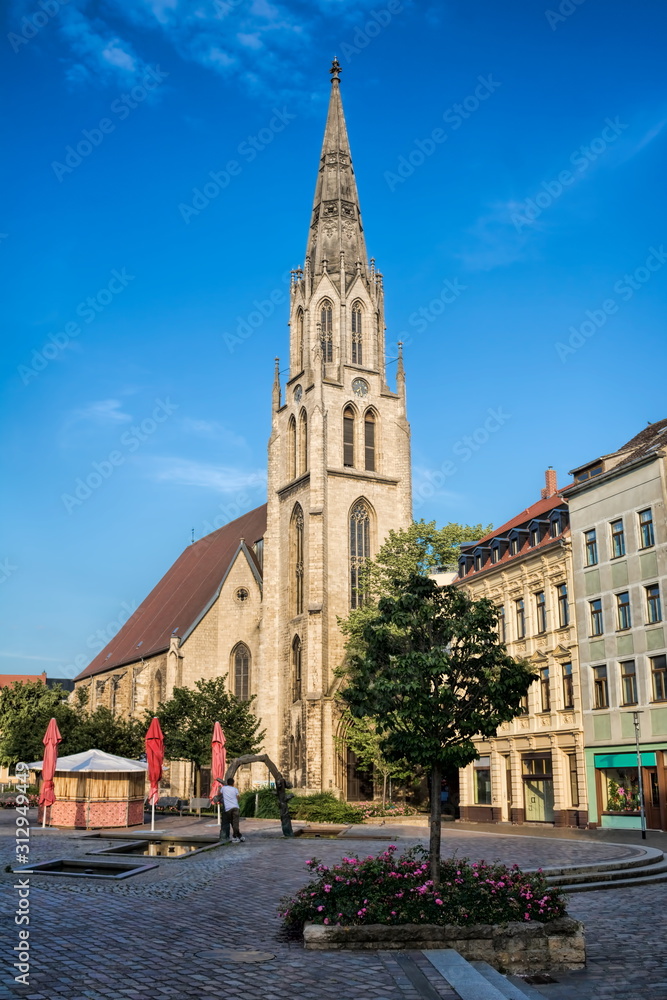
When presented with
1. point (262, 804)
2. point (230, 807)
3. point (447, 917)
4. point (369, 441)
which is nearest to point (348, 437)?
point (369, 441)

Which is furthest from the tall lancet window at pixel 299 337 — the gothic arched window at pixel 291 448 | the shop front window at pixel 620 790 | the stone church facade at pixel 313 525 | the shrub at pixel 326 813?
the shop front window at pixel 620 790

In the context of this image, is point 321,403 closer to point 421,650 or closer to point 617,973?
point 421,650

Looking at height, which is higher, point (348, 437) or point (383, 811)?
point (348, 437)

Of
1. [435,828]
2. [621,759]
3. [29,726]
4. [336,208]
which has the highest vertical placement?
[336,208]

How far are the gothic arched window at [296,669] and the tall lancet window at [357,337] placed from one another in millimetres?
17658

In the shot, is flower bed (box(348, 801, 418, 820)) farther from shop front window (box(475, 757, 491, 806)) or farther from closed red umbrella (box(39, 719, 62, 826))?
closed red umbrella (box(39, 719, 62, 826))

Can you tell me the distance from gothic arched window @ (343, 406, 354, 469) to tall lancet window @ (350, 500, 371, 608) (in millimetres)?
2642

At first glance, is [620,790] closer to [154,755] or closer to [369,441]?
[154,755]

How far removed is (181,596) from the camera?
66750 millimetres

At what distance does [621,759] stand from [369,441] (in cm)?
3038

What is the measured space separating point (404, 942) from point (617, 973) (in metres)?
2.00

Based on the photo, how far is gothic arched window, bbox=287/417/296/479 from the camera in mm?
57406

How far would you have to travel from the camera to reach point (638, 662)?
2956 cm

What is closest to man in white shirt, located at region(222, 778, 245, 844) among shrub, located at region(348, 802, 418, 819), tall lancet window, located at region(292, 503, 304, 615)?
A: shrub, located at region(348, 802, 418, 819)
